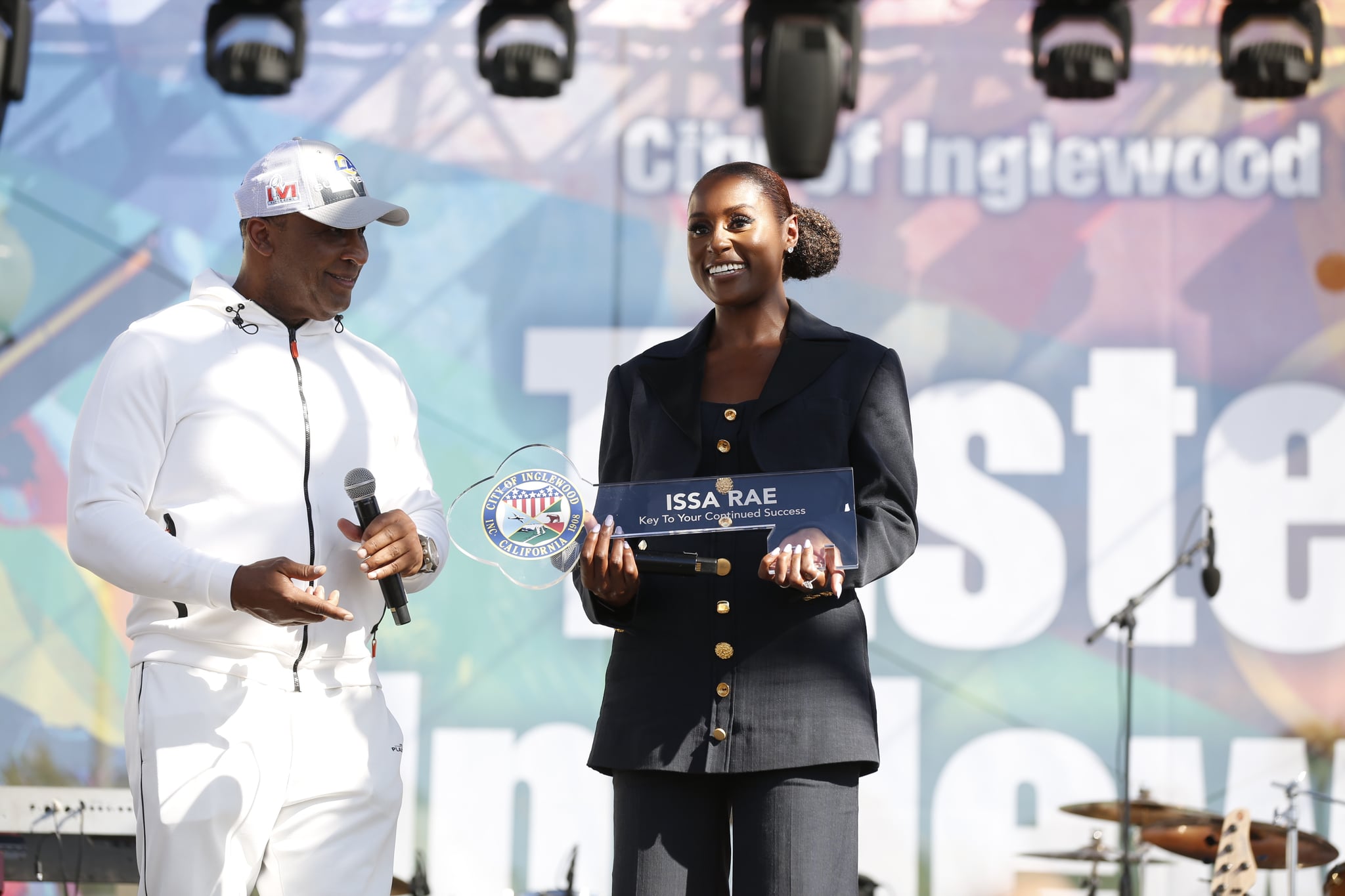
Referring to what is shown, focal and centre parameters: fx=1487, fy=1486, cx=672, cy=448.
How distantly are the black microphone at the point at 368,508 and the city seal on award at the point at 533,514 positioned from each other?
150mm

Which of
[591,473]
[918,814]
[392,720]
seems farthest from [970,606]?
[392,720]

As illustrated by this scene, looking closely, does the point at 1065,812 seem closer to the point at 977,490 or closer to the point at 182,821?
the point at 977,490

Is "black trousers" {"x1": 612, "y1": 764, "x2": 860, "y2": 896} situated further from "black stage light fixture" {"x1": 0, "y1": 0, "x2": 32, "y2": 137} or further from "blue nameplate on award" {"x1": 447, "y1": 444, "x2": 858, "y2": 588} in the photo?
"black stage light fixture" {"x1": 0, "y1": 0, "x2": 32, "y2": 137}

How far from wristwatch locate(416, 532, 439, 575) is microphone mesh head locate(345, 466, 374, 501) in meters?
0.12

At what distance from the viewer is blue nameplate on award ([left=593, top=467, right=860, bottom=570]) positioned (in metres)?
1.93

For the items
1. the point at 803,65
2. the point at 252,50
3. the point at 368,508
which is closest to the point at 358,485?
the point at 368,508

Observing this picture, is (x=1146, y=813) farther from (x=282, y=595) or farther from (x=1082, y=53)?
(x=282, y=595)

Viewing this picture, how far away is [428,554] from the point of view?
221 centimetres

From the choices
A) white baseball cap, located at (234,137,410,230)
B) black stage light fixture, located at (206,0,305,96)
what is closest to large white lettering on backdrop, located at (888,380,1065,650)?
black stage light fixture, located at (206,0,305,96)

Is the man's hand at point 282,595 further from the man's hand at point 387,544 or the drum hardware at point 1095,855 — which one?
the drum hardware at point 1095,855

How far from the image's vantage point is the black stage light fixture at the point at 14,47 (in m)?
5.06

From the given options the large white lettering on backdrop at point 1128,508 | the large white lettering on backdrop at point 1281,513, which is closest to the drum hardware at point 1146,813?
the large white lettering on backdrop at point 1128,508

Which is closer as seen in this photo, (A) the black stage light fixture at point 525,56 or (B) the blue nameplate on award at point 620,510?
(B) the blue nameplate on award at point 620,510

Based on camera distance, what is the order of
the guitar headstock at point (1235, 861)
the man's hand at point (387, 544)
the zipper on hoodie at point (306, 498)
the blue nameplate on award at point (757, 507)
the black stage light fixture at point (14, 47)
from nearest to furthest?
the blue nameplate on award at point (757, 507)
the man's hand at point (387, 544)
the zipper on hoodie at point (306, 498)
the guitar headstock at point (1235, 861)
the black stage light fixture at point (14, 47)
